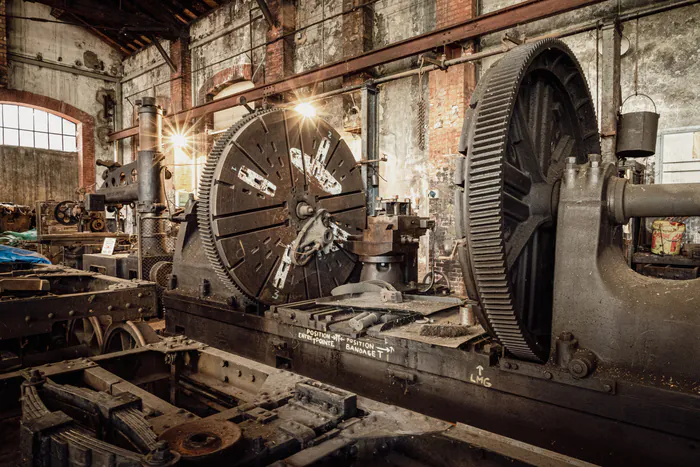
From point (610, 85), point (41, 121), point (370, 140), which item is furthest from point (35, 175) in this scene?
point (610, 85)

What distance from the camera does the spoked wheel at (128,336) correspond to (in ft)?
10.5

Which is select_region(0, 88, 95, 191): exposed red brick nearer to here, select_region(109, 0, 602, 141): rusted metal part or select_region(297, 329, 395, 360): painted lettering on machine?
select_region(109, 0, 602, 141): rusted metal part

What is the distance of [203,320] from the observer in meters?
3.91

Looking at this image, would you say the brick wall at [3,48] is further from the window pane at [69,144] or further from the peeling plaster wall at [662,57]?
the peeling plaster wall at [662,57]

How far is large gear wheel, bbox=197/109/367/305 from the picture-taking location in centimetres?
352

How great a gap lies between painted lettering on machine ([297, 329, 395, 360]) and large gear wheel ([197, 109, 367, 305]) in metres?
0.83

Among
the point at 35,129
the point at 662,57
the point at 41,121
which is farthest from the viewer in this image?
the point at 41,121

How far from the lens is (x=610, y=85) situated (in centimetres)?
562

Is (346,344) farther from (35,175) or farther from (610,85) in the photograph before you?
(35,175)

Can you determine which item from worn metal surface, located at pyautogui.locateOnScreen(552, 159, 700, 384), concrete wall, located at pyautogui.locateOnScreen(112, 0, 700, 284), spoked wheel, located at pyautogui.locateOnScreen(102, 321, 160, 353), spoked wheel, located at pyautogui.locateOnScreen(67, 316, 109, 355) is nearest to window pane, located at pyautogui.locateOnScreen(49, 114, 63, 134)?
concrete wall, located at pyautogui.locateOnScreen(112, 0, 700, 284)

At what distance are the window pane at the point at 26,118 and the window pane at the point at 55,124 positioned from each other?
0.50 metres

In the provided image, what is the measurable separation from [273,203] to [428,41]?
4577 millimetres

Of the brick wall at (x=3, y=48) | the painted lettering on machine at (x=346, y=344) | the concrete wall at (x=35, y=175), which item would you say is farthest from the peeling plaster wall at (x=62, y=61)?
the painted lettering on machine at (x=346, y=344)

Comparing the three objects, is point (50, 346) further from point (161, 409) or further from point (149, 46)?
point (149, 46)
